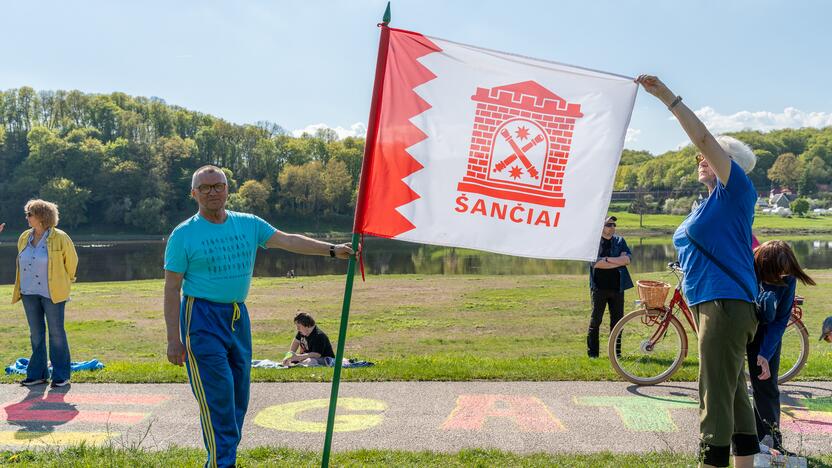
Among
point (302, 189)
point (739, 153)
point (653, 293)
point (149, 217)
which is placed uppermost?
point (739, 153)

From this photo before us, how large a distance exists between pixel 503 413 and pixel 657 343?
2435mm

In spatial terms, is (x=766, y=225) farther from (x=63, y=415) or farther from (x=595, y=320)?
(x=63, y=415)

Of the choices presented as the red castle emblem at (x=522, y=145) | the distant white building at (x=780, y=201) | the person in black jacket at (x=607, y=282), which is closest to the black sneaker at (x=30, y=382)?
the red castle emblem at (x=522, y=145)

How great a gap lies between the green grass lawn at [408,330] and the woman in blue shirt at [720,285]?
3.19m

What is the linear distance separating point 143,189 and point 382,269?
229 feet

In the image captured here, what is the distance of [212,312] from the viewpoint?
161 inches

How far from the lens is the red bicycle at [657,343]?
6840 mm

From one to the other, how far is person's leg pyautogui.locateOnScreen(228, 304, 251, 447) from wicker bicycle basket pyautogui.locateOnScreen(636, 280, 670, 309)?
14.7 ft

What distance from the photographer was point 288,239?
15.0ft

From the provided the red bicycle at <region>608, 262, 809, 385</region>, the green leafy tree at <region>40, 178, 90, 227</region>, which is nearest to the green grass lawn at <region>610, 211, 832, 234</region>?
the green leafy tree at <region>40, 178, 90, 227</region>

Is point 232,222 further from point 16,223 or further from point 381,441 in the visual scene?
point 16,223

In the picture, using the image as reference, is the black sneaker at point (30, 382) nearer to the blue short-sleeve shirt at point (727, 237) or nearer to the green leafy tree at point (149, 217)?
the blue short-sleeve shirt at point (727, 237)

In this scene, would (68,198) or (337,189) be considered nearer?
(68,198)

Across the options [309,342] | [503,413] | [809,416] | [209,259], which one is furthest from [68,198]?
[809,416]
